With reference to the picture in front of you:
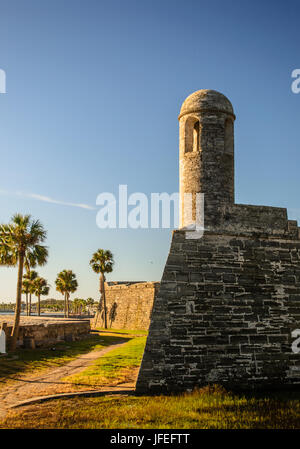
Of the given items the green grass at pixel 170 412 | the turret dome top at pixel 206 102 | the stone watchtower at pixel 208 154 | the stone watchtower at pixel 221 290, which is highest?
the turret dome top at pixel 206 102

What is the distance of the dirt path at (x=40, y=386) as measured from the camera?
9.15 m

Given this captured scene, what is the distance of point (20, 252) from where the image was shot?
60.0 feet

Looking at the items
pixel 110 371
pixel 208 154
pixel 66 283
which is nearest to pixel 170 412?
pixel 110 371

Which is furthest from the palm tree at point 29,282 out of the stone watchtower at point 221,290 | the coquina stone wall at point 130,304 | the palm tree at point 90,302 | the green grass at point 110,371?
the palm tree at point 90,302

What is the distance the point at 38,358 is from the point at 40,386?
17.9 ft

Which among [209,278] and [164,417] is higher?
[209,278]

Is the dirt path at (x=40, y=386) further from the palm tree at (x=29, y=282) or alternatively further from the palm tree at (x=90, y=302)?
the palm tree at (x=90, y=302)

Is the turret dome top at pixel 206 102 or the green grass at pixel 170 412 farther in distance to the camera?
the turret dome top at pixel 206 102

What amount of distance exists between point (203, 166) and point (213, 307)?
4.09 m

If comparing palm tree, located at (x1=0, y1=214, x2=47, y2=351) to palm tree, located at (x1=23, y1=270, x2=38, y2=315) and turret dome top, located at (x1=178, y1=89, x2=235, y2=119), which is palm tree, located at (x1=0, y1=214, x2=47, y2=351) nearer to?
turret dome top, located at (x1=178, y1=89, x2=235, y2=119)

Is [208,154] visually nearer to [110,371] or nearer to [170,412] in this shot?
[170,412]

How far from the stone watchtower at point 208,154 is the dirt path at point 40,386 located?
553 cm
